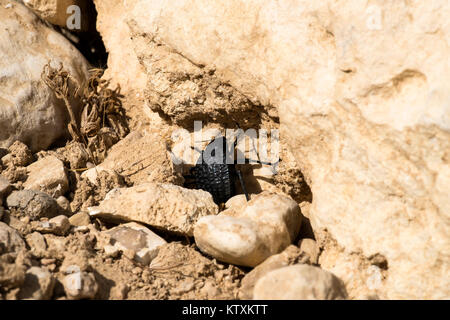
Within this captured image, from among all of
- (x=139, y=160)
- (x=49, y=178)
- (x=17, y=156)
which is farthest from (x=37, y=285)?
(x=139, y=160)

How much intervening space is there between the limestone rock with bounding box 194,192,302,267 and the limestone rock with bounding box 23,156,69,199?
1.06m

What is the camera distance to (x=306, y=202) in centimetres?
364

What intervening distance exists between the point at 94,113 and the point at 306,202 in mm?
1776

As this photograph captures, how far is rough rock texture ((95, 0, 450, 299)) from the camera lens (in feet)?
8.33

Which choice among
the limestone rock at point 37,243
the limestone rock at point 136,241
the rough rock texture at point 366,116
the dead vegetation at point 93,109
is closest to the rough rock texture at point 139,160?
the dead vegetation at point 93,109

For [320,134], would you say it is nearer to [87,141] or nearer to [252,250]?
[252,250]

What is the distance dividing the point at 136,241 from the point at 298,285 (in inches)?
42.7

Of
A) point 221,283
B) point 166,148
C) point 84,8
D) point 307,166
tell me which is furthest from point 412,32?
point 84,8

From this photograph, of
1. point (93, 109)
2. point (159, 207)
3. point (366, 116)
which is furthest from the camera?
point (93, 109)

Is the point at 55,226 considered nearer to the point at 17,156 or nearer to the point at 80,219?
the point at 80,219

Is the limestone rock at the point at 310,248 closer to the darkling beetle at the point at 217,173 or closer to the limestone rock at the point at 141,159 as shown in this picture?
the darkling beetle at the point at 217,173

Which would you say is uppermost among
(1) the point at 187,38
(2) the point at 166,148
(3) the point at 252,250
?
(1) the point at 187,38

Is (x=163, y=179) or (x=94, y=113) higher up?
(x=94, y=113)

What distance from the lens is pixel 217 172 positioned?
3766 millimetres
